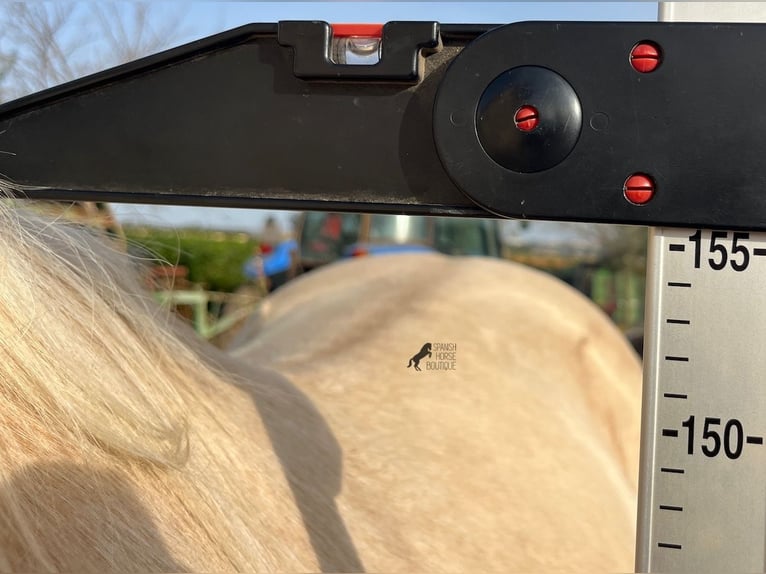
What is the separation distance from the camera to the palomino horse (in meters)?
0.62

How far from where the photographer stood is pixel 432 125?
0.63 m

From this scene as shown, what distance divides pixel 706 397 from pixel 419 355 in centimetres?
93

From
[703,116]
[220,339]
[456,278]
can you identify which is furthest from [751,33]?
[220,339]

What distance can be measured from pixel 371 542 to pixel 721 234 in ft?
1.91

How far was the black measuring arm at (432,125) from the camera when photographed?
588mm

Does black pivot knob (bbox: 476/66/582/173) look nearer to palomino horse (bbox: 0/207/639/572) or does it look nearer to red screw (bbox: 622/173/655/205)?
red screw (bbox: 622/173/655/205)

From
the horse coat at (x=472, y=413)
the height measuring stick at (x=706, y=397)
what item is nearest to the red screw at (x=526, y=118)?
the height measuring stick at (x=706, y=397)

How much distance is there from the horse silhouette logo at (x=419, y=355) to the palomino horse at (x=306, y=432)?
22 mm

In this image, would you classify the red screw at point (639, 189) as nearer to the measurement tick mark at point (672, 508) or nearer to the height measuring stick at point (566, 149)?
the height measuring stick at point (566, 149)

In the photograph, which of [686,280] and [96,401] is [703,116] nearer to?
[686,280]

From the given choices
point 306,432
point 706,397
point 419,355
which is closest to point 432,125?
point 706,397

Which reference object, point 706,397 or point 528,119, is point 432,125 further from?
Result: point 706,397

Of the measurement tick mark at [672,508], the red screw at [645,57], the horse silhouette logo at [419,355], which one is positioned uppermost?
the red screw at [645,57]

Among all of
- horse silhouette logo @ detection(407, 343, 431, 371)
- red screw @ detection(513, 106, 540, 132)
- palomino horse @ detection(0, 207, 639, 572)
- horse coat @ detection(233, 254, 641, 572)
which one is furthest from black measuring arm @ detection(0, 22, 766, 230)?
horse silhouette logo @ detection(407, 343, 431, 371)
